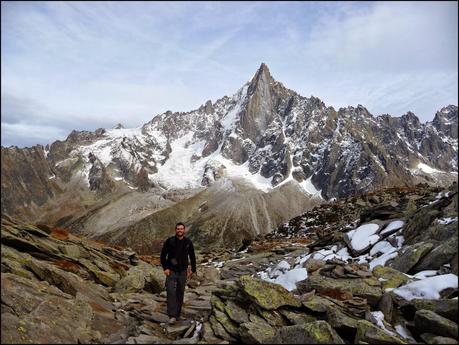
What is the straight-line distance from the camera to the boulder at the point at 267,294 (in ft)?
56.9

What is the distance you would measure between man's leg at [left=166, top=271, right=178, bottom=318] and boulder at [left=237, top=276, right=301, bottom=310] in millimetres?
3311

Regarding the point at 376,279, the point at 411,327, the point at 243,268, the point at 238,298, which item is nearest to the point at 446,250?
the point at 376,279

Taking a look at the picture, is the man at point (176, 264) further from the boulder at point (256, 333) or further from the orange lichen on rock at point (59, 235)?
the orange lichen on rock at point (59, 235)

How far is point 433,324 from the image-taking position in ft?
47.8

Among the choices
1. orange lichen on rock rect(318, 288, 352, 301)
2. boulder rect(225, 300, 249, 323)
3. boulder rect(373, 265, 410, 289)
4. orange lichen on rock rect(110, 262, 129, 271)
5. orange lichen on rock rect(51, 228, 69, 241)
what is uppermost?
orange lichen on rock rect(51, 228, 69, 241)

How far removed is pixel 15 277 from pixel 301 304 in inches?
485

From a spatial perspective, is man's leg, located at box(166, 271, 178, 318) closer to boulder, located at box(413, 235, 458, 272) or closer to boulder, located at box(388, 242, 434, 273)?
boulder, located at box(388, 242, 434, 273)

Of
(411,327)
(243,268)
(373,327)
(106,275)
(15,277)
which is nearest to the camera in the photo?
(373,327)

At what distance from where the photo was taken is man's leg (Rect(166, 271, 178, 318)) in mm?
19062

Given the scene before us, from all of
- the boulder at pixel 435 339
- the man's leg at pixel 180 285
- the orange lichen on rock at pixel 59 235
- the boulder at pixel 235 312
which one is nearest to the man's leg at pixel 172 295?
the man's leg at pixel 180 285

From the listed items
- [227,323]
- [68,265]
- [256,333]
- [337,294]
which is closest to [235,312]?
[227,323]

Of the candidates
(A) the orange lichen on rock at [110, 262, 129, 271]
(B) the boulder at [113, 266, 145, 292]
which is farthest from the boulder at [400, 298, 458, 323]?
(A) the orange lichen on rock at [110, 262, 129, 271]

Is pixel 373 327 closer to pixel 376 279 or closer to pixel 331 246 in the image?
pixel 376 279

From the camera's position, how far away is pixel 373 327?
14625mm
